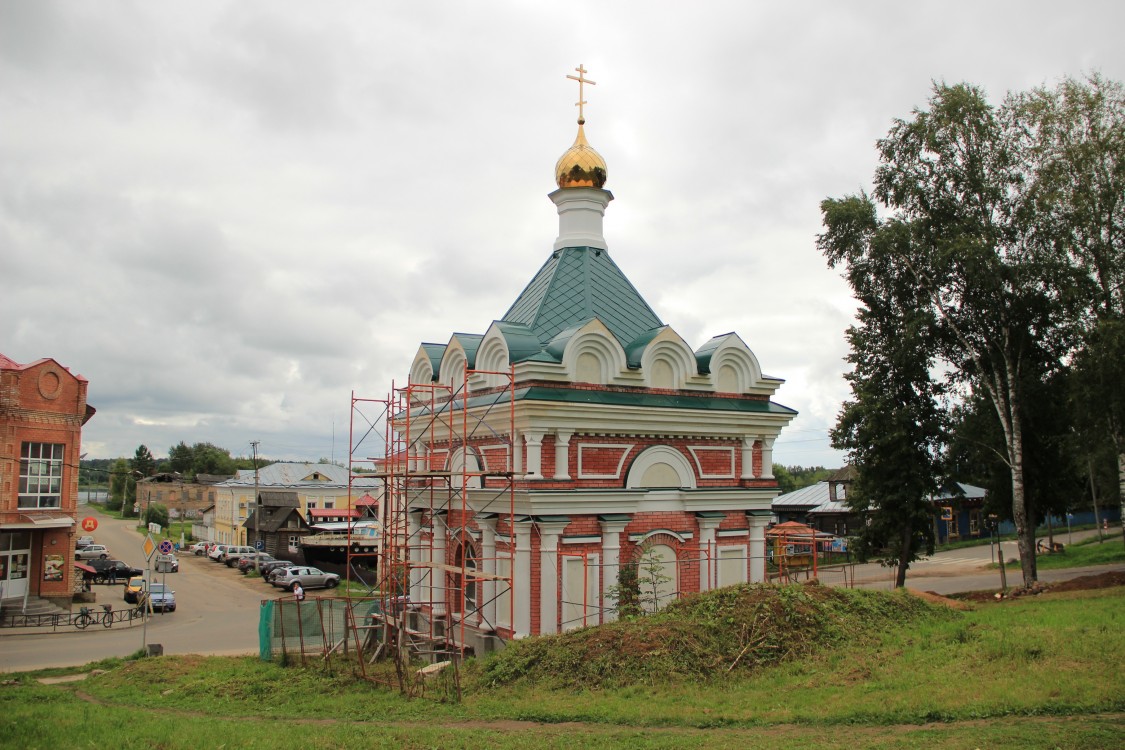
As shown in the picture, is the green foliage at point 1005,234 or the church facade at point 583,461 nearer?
the church facade at point 583,461

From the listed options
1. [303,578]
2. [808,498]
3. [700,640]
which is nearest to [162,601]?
[303,578]

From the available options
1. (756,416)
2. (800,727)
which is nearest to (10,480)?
(756,416)

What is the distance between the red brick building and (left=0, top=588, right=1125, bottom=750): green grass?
1616cm

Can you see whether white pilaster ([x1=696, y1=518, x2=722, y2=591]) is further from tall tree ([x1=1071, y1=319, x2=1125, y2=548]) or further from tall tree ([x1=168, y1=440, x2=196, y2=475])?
tall tree ([x1=168, y1=440, x2=196, y2=475])

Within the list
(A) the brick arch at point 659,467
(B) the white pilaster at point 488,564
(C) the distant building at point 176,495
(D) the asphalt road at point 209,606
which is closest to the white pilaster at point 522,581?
(B) the white pilaster at point 488,564

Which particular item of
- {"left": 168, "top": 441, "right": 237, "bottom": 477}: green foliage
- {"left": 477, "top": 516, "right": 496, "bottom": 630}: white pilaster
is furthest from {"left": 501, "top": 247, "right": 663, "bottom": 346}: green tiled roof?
{"left": 168, "top": 441, "right": 237, "bottom": 477}: green foliage

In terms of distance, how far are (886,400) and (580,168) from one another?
13253 millimetres

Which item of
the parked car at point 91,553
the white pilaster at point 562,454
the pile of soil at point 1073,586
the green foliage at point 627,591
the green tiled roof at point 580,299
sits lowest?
the parked car at point 91,553

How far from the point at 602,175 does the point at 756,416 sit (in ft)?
21.8

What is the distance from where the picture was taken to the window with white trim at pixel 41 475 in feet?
94.2

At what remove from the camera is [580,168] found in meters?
19.5

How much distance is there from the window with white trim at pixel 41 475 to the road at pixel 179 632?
5.39 metres

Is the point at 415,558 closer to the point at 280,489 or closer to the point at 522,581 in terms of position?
the point at 522,581

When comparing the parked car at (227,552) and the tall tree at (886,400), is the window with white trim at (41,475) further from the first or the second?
the tall tree at (886,400)
